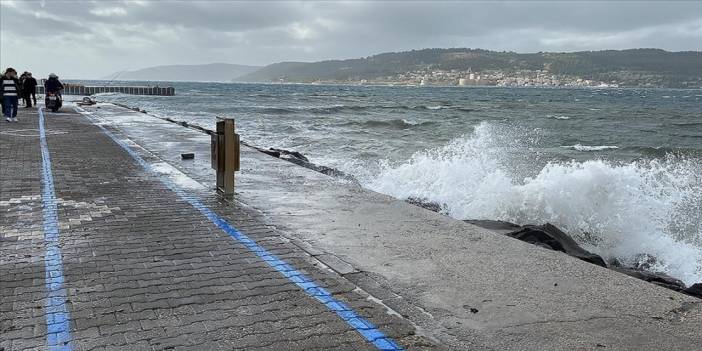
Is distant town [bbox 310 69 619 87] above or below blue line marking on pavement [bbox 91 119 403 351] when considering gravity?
above

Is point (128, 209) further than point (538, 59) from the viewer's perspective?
No

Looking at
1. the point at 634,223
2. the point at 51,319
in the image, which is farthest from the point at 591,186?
the point at 51,319

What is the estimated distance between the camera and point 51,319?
389 centimetres

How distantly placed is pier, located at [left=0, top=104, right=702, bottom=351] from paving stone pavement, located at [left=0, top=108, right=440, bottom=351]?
16 millimetres

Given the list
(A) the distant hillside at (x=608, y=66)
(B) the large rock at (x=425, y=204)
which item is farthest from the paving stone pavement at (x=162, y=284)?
(A) the distant hillside at (x=608, y=66)

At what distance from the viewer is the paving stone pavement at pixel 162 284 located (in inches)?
144

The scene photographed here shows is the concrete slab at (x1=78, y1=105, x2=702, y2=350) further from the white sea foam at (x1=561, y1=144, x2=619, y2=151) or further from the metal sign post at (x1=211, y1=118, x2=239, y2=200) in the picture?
the white sea foam at (x1=561, y1=144, x2=619, y2=151)

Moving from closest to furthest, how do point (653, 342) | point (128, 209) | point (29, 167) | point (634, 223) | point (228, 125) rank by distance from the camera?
1. point (653, 342)
2. point (128, 209)
3. point (228, 125)
4. point (634, 223)
5. point (29, 167)

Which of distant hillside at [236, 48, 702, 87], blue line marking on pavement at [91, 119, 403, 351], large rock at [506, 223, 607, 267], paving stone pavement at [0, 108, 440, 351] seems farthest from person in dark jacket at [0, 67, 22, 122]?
distant hillside at [236, 48, 702, 87]

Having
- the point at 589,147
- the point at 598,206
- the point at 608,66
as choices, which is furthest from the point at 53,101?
the point at 608,66

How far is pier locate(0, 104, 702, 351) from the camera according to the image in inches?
146

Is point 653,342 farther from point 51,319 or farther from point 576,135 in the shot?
point 576,135

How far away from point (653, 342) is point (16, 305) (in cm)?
429

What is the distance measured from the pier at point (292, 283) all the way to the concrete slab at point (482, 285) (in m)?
0.02
